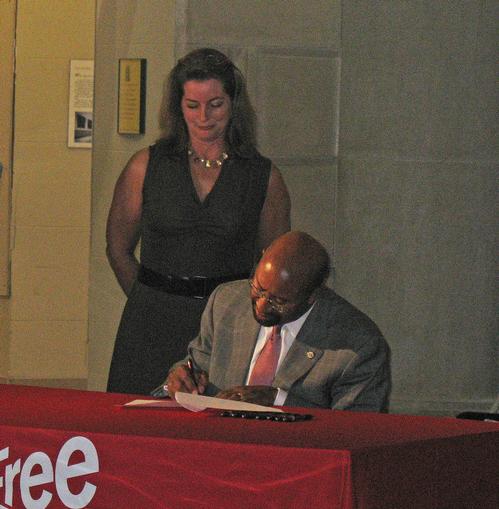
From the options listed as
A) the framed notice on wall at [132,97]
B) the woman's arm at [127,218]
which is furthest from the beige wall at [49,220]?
the woman's arm at [127,218]

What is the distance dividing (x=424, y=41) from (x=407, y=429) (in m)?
3.30

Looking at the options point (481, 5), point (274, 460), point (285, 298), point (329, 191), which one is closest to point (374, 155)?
point (329, 191)

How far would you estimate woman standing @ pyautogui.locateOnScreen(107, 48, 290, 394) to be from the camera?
439 cm

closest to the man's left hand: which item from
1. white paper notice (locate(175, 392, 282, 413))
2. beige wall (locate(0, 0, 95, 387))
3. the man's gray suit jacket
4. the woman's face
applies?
the man's gray suit jacket

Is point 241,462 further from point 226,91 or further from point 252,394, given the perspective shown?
point 226,91

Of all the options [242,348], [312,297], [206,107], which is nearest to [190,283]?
[206,107]

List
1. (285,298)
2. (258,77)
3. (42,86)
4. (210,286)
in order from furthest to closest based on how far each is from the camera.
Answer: (42,86), (258,77), (210,286), (285,298)

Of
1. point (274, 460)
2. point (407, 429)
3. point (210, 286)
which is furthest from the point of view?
point (210, 286)

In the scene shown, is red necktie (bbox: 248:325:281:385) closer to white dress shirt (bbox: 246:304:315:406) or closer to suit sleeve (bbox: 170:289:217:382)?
white dress shirt (bbox: 246:304:315:406)

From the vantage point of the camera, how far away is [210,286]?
438 cm

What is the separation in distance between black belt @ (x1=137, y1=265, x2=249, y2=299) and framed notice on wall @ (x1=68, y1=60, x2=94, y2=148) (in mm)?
4652

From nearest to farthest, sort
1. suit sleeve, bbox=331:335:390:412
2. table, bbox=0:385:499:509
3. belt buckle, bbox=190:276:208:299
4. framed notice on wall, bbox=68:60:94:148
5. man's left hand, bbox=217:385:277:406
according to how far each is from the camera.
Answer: table, bbox=0:385:499:509 → man's left hand, bbox=217:385:277:406 → suit sleeve, bbox=331:335:390:412 → belt buckle, bbox=190:276:208:299 → framed notice on wall, bbox=68:60:94:148

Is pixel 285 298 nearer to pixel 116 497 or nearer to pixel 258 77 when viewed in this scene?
pixel 116 497

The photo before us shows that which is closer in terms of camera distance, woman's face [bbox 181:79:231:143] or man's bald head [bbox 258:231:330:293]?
man's bald head [bbox 258:231:330:293]
